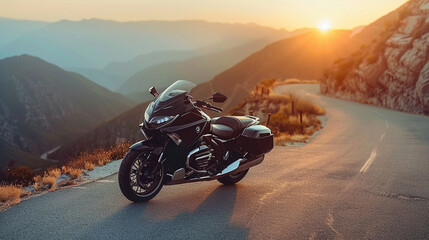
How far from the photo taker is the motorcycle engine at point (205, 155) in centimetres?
584

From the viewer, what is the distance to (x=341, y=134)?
18.6 m

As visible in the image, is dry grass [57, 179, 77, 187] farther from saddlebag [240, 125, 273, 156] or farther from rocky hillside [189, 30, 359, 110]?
rocky hillside [189, 30, 359, 110]

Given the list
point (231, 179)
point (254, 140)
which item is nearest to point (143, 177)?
point (231, 179)

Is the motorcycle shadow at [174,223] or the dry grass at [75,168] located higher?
the motorcycle shadow at [174,223]

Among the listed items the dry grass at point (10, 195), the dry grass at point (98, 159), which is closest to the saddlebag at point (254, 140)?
the dry grass at point (10, 195)

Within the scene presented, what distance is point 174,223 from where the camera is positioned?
16.6ft

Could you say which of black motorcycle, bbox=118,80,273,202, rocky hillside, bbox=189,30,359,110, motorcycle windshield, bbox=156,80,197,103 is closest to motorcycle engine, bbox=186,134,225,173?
black motorcycle, bbox=118,80,273,202

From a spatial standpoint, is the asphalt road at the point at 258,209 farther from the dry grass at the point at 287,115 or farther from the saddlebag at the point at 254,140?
the dry grass at the point at 287,115

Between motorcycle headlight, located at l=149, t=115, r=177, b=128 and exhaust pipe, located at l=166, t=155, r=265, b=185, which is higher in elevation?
motorcycle headlight, located at l=149, t=115, r=177, b=128

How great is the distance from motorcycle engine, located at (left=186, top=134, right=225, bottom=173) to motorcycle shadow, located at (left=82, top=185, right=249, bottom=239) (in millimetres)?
562

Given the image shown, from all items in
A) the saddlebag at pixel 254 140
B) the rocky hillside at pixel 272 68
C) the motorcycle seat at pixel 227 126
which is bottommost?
the rocky hillside at pixel 272 68

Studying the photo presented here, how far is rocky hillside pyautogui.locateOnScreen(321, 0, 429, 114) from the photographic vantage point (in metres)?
29.7

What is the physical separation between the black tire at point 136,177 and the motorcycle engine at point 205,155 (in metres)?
0.47

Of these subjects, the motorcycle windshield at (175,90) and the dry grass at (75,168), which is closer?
the motorcycle windshield at (175,90)
